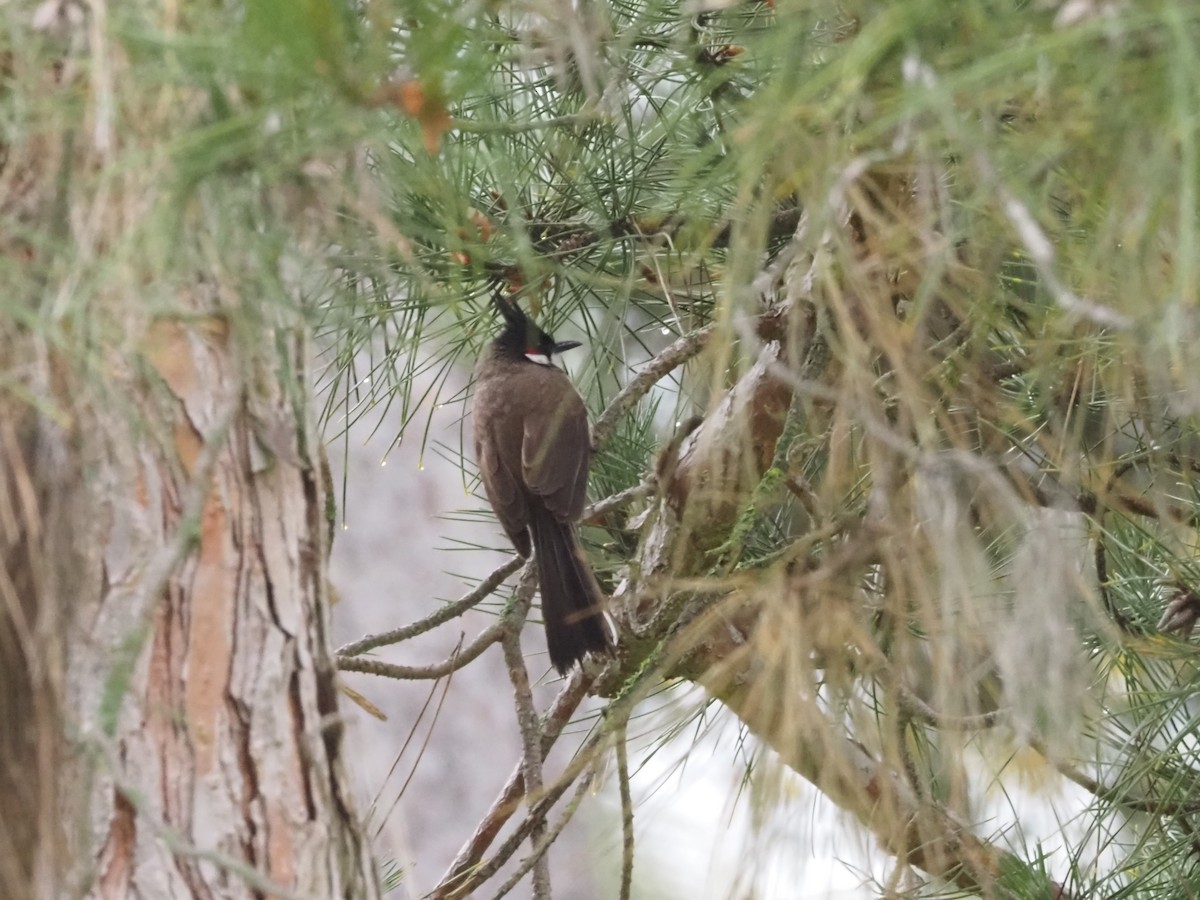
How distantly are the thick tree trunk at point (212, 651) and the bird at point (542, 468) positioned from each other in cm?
77

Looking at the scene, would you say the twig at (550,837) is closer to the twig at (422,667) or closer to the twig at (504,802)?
the twig at (504,802)

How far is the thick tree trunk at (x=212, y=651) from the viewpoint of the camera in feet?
2.53

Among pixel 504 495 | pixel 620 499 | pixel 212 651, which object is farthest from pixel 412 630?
pixel 212 651

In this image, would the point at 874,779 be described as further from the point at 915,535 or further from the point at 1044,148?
the point at 1044,148

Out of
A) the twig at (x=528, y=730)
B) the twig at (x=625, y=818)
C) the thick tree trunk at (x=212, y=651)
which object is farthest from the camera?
the twig at (x=528, y=730)

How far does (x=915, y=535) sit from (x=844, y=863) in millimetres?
389

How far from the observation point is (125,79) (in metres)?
0.65

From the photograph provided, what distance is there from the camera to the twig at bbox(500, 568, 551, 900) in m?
1.35

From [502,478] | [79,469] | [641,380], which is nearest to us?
[79,469]

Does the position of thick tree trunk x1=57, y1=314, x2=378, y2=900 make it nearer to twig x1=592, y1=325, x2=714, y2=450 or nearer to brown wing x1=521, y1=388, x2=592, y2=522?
twig x1=592, y1=325, x2=714, y2=450

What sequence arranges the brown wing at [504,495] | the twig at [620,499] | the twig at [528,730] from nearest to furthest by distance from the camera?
the twig at [528,730] < the twig at [620,499] < the brown wing at [504,495]

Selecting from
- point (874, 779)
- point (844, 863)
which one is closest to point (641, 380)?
point (874, 779)

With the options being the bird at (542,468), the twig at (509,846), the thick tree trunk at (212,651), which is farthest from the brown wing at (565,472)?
the thick tree trunk at (212,651)

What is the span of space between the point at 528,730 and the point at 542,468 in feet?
1.94
